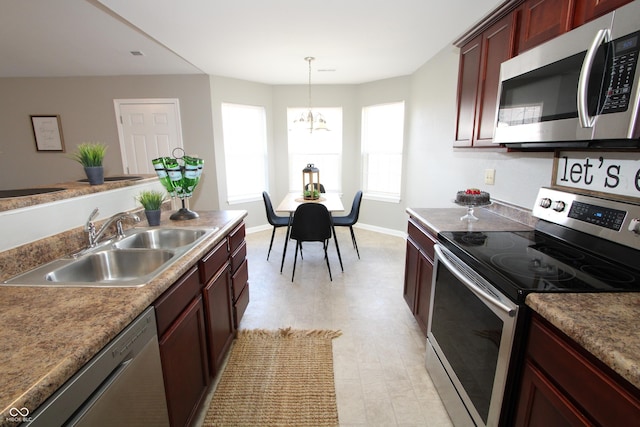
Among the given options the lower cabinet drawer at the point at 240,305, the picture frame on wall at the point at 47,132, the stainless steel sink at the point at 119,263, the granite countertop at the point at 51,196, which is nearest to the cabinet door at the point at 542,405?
the stainless steel sink at the point at 119,263

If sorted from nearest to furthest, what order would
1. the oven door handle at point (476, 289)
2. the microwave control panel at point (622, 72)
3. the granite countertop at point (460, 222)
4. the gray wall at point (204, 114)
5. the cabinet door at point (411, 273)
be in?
1. the microwave control panel at point (622, 72)
2. the oven door handle at point (476, 289)
3. the granite countertop at point (460, 222)
4. the cabinet door at point (411, 273)
5. the gray wall at point (204, 114)

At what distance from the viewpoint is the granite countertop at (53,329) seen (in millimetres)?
620

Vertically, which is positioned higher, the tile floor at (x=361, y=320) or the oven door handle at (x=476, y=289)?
the oven door handle at (x=476, y=289)

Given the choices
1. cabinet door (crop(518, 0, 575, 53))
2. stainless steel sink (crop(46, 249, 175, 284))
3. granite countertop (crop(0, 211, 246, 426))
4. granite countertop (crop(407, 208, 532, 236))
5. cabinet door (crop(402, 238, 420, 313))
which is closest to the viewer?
granite countertop (crop(0, 211, 246, 426))

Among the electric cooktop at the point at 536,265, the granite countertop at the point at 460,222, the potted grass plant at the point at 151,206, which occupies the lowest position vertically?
the electric cooktop at the point at 536,265

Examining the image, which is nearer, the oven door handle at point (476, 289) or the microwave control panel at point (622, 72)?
the microwave control panel at point (622, 72)

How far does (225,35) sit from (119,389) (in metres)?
2.83

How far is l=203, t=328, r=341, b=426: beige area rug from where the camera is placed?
1.56 metres

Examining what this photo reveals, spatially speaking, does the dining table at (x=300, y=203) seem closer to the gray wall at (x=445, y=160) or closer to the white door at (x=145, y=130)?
the gray wall at (x=445, y=160)

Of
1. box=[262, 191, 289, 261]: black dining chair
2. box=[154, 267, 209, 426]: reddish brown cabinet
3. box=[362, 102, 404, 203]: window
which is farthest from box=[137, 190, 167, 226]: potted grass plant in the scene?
box=[362, 102, 404, 203]: window

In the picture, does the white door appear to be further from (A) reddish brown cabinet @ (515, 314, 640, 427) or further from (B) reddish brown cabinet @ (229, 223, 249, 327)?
A: (A) reddish brown cabinet @ (515, 314, 640, 427)

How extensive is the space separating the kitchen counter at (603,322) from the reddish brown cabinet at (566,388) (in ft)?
0.17

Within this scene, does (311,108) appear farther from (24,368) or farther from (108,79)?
(24,368)

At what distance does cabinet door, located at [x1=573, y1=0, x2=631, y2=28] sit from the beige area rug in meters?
2.07
